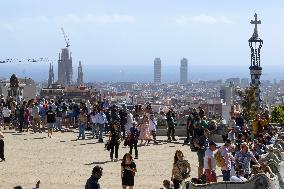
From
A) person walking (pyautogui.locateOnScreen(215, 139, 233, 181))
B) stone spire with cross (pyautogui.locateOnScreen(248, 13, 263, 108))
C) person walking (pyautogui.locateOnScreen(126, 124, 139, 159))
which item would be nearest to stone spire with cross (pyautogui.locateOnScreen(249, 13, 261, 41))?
stone spire with cross (pyautogui.locateOnScreen(248, 13, 263, 108))

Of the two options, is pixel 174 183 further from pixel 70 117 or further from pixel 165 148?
pixel 70 117

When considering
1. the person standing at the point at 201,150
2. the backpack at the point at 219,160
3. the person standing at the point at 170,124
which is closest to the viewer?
the backpack at the point at 219,160

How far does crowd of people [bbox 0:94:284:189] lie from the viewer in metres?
16.6

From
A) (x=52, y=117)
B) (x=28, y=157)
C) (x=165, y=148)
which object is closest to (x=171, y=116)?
(x=165, y=148)

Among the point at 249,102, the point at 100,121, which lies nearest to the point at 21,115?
the point at 100,121

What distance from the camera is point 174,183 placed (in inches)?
640

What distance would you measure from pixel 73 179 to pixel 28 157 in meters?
4.30

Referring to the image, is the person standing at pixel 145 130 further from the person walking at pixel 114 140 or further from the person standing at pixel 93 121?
the person walking at pixel 114 140

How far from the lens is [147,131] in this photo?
85.5 ft

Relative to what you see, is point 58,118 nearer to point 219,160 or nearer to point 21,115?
point 21,115

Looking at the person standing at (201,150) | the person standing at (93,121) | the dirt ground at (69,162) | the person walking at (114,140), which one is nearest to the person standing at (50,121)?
the dirt ground at (69,162)

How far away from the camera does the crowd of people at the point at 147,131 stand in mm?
16594

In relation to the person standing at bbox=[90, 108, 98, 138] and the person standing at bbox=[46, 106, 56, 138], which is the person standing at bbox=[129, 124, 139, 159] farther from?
the person standing at bbox=[46, 106, 56, 138]

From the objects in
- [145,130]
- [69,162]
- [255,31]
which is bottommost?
[69,162]
